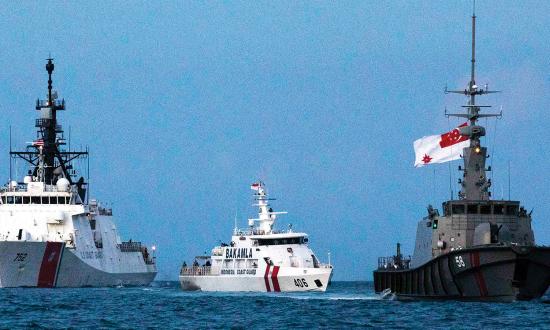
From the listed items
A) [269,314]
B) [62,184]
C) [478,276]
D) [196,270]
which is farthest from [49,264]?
[478,276]

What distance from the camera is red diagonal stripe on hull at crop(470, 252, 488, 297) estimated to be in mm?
50344

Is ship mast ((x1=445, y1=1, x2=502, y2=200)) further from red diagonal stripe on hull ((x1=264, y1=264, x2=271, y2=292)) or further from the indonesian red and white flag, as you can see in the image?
red diagonal stripe on hull ((x1=264, y1=264, x2=271, y2=292))

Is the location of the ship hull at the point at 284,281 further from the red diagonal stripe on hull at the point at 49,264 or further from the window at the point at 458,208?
the window at the point at 458,208

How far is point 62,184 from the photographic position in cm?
9194

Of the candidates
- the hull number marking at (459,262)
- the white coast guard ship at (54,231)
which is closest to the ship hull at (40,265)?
the white coast guard ship at (54,231)

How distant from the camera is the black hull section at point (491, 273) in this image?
50000 mm

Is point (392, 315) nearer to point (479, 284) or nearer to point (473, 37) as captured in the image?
point (479, 284)

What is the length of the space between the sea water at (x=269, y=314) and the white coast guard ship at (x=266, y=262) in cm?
1189

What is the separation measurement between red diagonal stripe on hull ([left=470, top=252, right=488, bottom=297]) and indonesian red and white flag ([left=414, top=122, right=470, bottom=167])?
6.54 meters

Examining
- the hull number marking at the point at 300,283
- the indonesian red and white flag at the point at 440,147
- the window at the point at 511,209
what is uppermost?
the indonesian red and white flag at the point at 440,147

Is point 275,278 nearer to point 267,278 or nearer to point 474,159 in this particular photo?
point 267,278

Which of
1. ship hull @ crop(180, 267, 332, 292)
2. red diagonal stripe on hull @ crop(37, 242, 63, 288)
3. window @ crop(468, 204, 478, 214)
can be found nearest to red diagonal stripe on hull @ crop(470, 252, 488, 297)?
window @ crop(468, 204, 478, 214)

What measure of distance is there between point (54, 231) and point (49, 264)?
4917 millimetres

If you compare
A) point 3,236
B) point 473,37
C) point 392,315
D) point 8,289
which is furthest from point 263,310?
point 3,236
